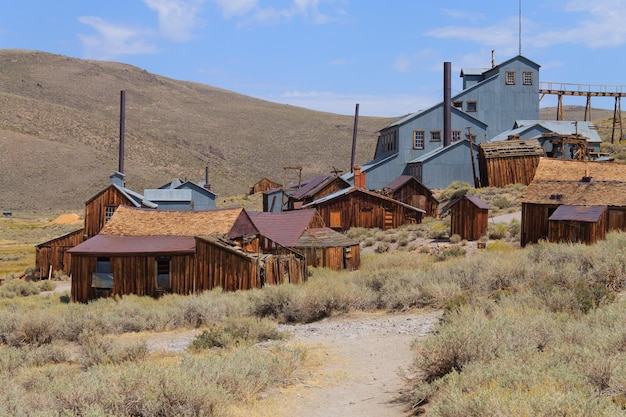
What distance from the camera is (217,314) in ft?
57.0

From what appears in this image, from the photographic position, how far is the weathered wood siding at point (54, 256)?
3488cm

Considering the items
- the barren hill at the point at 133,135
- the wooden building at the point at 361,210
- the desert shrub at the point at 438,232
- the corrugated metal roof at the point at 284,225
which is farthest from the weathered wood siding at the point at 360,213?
the barren hill at the point at 133,135

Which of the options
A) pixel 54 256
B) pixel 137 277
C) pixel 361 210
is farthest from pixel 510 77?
pixel 137 277

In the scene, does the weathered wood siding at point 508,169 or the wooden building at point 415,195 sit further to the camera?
the weathered wood siding at point 508,169

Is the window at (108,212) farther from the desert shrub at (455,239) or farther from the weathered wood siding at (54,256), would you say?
the desert shrub at (455,239)

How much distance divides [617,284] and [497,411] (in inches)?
412

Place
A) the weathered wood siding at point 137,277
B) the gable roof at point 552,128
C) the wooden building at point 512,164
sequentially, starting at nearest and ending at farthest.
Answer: the weathered wood siding at point 137,277 < the wooden building at point 512,164 < the gable roof at point 552,128

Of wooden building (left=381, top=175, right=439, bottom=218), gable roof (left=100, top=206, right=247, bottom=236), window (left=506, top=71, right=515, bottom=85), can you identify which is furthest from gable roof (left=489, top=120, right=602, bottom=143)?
gable roof (left=100, top=206, right=247, bottom=236)

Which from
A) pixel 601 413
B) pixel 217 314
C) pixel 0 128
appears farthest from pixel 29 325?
pixel 0 128

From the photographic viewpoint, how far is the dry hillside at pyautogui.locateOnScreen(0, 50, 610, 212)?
82938mm

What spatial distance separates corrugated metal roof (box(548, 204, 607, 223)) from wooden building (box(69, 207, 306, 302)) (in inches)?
389

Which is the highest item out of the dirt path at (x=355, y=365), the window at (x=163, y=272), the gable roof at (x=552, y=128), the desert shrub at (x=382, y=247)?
the gable roof at (x=552, y=128)

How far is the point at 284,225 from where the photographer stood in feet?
98.3

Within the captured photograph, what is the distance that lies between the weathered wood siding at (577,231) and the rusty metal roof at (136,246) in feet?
43.9
